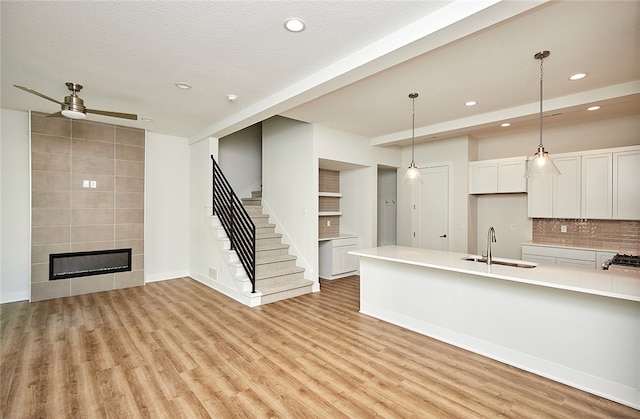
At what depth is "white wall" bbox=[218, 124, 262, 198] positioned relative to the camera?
6789 mm

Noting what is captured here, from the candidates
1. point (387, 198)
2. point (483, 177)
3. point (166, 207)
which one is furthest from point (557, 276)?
point (166, 207)

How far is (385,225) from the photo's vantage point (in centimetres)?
797

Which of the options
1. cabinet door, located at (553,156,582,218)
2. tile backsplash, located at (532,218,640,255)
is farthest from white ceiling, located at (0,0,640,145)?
tile backsplash, located at (532,218,640,255)

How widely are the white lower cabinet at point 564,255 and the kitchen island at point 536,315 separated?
7.00 feet

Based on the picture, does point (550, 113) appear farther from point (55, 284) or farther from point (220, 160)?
point (55, 284)

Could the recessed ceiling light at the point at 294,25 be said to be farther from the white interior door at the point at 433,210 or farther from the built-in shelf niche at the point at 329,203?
the white interior door at the point at 433,210

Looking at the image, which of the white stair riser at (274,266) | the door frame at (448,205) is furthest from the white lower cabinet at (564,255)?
the white stair riser at (274,266)

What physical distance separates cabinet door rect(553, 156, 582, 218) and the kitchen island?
2321 millimetres

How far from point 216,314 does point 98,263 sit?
→ 2658 millimetres

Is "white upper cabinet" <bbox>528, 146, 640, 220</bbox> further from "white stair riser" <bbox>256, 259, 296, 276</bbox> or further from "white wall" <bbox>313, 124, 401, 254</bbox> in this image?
"white stair riser" <bbox>256, 259, 296, 276</bbox>

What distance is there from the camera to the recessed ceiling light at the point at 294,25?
224 cm

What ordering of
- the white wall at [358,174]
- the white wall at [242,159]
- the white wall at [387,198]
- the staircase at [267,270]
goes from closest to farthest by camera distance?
the staircase at [267,270] → the white wall at [358,174] → the white wall at [242,159] → the white wall at [387,198]

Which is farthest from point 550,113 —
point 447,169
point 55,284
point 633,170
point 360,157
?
point 55,284

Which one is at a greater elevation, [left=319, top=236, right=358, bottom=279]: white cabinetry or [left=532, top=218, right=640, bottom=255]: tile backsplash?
[left=532, top=218, right=640, bottom=255]: tile backsplash
